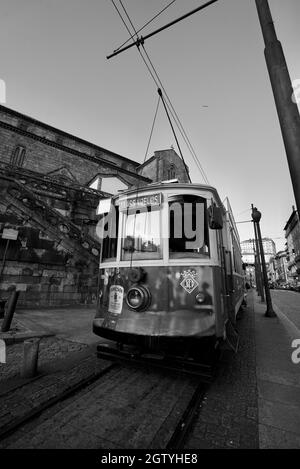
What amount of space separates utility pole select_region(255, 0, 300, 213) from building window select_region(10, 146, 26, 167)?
81.9 feet

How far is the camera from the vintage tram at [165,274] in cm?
317

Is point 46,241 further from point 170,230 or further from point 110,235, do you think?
point 170,230

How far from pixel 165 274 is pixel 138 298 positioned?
1.94 ft

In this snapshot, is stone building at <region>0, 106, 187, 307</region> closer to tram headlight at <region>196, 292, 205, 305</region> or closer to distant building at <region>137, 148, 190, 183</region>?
tram headlight at <region>196, 292, 205, 305</region>

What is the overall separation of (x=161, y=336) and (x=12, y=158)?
25.2m

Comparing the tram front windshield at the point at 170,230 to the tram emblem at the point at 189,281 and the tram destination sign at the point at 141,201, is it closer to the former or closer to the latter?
the tram destination sign at the point at 141,201

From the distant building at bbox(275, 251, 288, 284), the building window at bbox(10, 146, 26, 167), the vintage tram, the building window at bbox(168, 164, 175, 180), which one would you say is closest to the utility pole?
the vintage tram

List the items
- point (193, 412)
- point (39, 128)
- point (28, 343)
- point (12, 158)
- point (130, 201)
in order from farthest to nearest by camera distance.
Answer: point (39, 128)
point (12, 158)
point (130, 201)
point (28, 343)
point (193, 412)

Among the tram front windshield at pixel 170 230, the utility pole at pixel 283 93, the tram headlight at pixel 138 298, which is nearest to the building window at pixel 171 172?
the tram front windshield at pixel 170 230

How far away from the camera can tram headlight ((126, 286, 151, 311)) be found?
3.42 m

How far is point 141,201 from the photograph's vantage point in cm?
408
